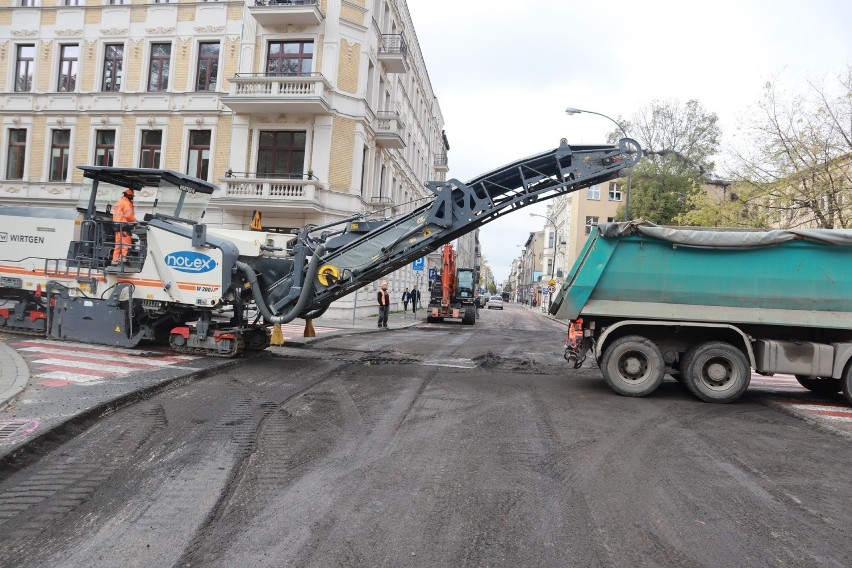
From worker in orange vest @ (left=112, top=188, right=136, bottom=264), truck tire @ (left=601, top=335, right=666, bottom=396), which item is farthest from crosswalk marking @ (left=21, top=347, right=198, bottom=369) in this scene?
truck tire @ (left=601, top=335, right=666, bottom=396)

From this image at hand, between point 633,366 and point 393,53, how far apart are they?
23.0m

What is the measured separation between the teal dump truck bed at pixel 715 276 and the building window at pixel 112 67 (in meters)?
26.2

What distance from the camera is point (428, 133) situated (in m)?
50.8

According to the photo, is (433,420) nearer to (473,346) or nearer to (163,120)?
(473,346)

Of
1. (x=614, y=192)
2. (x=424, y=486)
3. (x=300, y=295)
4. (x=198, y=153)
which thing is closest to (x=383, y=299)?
(x=198, y=153)

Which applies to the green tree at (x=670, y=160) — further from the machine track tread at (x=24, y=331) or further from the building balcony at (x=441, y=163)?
the machine track tread at (x=24, y=331)

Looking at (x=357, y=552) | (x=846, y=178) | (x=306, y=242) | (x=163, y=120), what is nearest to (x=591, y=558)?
(x=357, y=552)

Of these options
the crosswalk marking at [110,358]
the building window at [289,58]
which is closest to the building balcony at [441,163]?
the building window at [289,58]

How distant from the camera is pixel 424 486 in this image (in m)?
4.73

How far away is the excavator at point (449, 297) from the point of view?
28.1 meters

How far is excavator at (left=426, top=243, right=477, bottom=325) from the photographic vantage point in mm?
28109

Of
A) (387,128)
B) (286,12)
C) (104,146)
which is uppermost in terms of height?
(286,12)

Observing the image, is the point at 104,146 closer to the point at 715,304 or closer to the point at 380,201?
the point at 380,201

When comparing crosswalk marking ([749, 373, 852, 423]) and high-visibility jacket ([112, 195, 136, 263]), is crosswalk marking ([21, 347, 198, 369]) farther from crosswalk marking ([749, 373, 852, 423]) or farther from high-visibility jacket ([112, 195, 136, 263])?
crosswalk marking ([749, 373, 852, 423])
